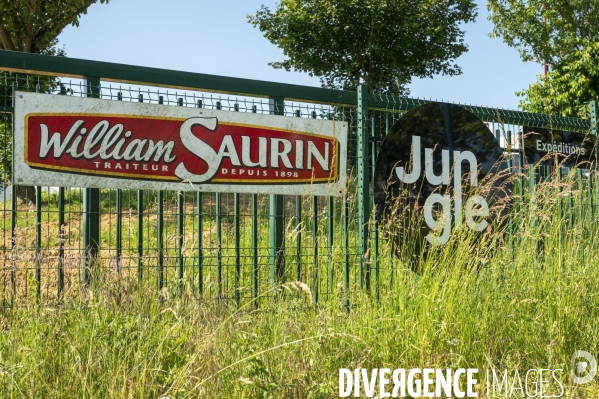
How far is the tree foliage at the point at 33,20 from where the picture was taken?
12641 mm

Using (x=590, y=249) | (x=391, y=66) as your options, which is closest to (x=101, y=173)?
(x=590, y=249)

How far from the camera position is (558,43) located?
24031 mm

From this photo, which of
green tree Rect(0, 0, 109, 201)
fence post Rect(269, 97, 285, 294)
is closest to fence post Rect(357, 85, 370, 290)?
fence post Rect(269, 97, 285, 294)

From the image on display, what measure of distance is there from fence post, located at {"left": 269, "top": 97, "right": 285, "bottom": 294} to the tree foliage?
905 cm

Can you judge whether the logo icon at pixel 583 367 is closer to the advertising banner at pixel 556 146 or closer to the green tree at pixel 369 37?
the advertising banner at pixel 556 146

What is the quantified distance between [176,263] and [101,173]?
36.6 inches

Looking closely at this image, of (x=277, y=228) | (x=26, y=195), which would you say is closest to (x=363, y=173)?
(x=277, y=228)

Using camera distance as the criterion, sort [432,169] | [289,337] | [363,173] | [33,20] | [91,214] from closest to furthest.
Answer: [289,337] < [91,214] < [363,173] < [432,169] < [33,20]

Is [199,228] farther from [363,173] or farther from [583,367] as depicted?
[583,367]

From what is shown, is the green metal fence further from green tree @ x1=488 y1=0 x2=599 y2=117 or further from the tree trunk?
green tree @ x1=488 y1=0 x2=599 y2=117

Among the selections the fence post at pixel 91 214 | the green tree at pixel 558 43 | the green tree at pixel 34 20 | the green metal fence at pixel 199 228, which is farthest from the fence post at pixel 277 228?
the green tree at pixel 558 43

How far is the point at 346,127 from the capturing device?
19.2 feet

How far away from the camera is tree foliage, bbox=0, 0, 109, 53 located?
1264cm

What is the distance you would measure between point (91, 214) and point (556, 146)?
19.1 ft
